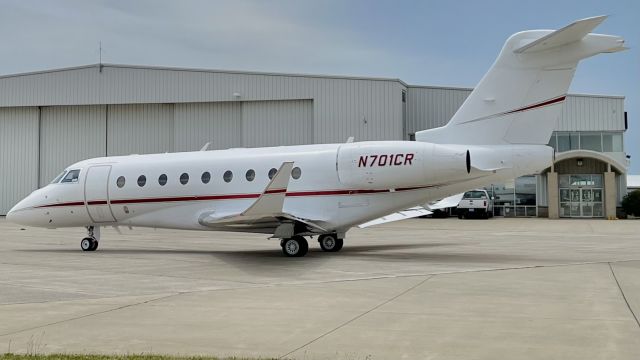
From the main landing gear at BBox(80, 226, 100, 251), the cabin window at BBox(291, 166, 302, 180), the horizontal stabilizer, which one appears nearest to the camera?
the horizontal stabilizer

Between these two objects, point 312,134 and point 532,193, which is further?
point 532,193

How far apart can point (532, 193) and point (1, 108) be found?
38.7 meters

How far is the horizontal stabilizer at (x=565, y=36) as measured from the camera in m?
12.7

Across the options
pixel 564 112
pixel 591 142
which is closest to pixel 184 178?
pixel 564 112

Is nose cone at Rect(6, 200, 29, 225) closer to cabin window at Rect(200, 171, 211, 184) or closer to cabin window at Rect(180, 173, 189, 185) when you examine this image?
cabin window at Rect(180, 173, 189, 185)

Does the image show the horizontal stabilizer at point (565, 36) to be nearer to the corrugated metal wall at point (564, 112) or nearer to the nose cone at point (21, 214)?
the nose cone at point (21, 214)

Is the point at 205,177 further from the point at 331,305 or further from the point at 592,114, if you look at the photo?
the point at 592,114

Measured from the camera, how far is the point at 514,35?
48.4 ft

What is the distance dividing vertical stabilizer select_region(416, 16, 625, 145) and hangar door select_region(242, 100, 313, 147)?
24.8 meters

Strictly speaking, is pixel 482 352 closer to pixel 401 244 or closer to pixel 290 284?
pixel 290 284

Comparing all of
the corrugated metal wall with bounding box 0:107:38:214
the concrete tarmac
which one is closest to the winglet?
the concrete tarmac

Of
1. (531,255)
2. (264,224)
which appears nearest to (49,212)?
(264,224)

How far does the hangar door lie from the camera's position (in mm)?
39719

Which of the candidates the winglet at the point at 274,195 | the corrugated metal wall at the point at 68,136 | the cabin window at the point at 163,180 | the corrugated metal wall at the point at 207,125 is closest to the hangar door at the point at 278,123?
the corrugated metal wall at the point at 207,125
